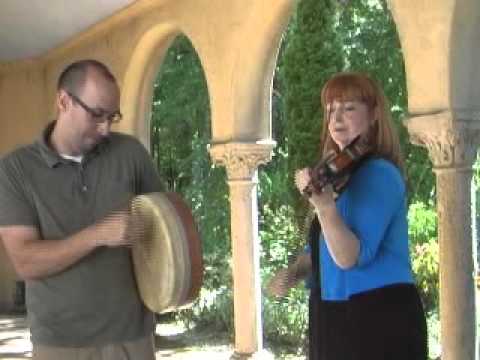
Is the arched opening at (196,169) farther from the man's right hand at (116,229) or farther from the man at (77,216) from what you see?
the man's right hand at (116,229)

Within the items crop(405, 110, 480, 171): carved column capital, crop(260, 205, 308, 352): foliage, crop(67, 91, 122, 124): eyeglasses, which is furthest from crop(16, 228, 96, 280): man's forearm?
crop(260, 205, 308, 352): foliage

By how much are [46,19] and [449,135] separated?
471 centimetres

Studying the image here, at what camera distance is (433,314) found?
785 centimetres

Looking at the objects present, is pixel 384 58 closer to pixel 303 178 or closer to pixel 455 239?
pixel 455 239

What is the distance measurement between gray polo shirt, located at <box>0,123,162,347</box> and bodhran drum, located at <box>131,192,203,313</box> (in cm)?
8

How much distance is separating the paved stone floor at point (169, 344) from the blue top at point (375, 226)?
5356 mm

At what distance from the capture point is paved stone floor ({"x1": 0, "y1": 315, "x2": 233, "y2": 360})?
289 inches

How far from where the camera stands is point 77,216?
1925 mm

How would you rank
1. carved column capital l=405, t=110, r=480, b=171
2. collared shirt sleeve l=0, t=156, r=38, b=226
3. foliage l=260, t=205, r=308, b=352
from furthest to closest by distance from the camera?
foliage l=260, t=205, r=308, b=352, carved column capital l=405, t=110, r=480, b=171, collared shirt sleeve l=0, t=156, r=38, b=226

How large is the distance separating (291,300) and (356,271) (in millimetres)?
6439

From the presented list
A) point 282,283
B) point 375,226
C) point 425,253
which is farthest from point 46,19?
Result: point 375,226

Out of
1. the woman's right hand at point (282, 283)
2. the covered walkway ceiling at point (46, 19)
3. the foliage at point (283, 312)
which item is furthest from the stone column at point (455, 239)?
the foliage at point (283, 312)

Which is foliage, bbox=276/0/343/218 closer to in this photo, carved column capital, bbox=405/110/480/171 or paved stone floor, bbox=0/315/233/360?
paved stone floor, bbox=0/315/233/360

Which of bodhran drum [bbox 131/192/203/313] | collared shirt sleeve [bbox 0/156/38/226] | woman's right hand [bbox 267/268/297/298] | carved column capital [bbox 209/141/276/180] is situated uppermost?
carved column capital [bbox 209/141/276/180]
